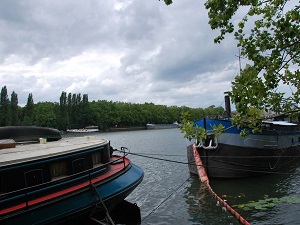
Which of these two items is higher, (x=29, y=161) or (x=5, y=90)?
(x=5, y=90)

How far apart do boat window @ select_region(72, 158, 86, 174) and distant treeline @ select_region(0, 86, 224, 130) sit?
308 feet

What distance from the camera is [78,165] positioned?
33.2 feet

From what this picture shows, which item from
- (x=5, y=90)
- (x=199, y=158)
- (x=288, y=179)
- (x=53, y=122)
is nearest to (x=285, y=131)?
(x=288, y=179)

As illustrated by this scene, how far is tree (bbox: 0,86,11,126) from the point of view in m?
104

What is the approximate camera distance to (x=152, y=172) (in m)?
23.7

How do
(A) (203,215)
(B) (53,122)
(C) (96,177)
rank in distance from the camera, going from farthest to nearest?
(B) (53,122), (A) (203,215), (C) (96,177)

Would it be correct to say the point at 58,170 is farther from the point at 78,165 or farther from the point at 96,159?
the point at 96,159

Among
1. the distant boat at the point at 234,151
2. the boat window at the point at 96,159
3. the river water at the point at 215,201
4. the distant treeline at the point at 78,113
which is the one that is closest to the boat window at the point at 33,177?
the boat window at the point at 96,159

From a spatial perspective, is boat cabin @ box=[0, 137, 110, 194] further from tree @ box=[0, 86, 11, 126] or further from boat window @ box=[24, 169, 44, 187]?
tree @ box=[0, 86, 11, 126]

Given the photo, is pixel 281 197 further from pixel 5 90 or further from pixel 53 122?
pixel 53 122

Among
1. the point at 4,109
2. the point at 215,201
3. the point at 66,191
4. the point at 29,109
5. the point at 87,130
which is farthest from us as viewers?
the point at 87,130

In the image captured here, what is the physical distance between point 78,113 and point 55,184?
137 metres

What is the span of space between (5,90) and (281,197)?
108 meters

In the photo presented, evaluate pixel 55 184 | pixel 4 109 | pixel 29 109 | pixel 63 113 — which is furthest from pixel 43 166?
pixel 63 113
